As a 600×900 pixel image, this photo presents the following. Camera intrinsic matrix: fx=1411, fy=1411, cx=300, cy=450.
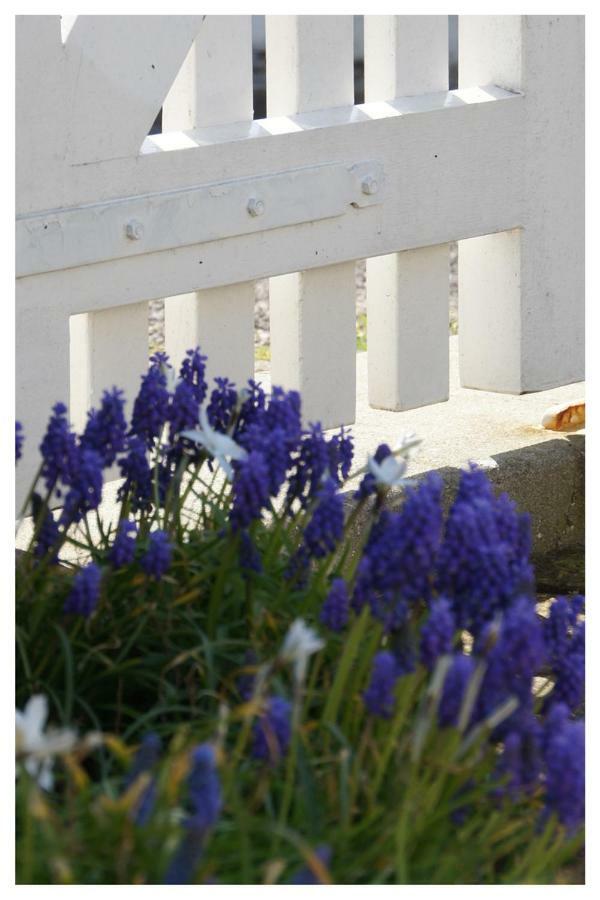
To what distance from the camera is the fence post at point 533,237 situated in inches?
122

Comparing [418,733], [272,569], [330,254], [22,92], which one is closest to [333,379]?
[330,254]

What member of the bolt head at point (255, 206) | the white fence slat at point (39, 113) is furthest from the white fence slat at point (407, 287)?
the white fence slat at point (39, 113)

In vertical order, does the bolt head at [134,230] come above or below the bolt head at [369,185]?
below

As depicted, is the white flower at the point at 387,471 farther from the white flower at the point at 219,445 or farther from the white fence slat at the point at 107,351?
the white fence slat at the point at 107,351

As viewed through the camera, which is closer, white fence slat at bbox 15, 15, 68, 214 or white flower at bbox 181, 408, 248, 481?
white flower at bbox 181, 408, 248, 481

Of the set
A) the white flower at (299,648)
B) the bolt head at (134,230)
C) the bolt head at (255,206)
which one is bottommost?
the white flower at (299,648)

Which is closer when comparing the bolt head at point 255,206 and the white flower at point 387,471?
the white flower at point 387,471

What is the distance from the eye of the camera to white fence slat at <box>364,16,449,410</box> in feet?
9.68

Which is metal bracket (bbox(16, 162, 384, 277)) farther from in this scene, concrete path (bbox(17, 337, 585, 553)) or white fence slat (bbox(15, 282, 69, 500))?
concrete path (bbox(17, 337, 585, 553))

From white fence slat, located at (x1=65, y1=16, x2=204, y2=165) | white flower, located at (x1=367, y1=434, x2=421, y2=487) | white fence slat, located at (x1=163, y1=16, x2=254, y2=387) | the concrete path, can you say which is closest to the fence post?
the concrete path

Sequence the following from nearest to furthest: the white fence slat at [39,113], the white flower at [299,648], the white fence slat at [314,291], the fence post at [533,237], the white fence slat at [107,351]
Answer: the white flower at [299,648] < the white fence slat at [39,113] < the white fence slat at [107,351] < the white fence slat at [314,291] < the fence post at [533,237]

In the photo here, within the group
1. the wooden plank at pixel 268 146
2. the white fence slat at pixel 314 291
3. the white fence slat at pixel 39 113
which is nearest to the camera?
the white fence slat at pixel 39 113

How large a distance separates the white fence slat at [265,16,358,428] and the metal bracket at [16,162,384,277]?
94 mm

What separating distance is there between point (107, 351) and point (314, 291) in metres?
0.48
